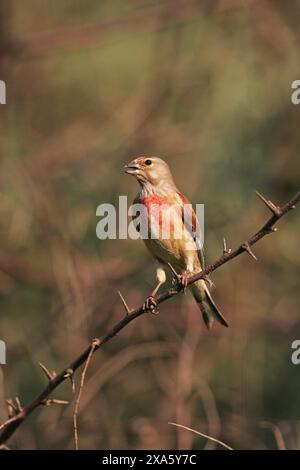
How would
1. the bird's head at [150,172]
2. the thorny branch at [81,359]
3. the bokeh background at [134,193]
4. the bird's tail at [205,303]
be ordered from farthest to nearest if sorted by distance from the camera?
the bokeh background at [134,193], the bird's head at [150,172], the bird's tail at [205,303], the thorny branch at [81,359]

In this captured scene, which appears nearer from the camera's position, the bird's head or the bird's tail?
the bird's tail

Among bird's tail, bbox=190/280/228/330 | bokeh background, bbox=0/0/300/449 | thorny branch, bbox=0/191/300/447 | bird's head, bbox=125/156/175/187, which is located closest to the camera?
thorny branch, bbox=0/191/300/447

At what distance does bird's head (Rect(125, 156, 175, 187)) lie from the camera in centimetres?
534

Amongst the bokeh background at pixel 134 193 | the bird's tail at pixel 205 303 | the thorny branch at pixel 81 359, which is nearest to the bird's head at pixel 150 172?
Result: the bird's tail at pixel 205 303

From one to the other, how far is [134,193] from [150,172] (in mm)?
2005

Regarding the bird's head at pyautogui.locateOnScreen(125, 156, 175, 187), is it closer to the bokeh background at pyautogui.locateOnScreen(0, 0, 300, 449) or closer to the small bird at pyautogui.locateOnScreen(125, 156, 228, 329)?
the small bird at pyautogui.locateOnScreen(125, 156, 228, 329)

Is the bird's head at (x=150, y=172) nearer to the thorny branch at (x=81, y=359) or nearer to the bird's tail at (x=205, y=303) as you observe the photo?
the bird's tail at (x=205, y=303)

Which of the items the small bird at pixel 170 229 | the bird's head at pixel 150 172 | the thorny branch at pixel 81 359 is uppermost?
the bird's head at pixel 150 172

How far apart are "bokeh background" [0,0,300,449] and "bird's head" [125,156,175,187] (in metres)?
1.06

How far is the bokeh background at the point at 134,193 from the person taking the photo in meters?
6.44

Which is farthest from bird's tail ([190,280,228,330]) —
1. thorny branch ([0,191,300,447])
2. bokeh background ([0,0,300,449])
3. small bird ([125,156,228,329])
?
thorny branch ([0,191,300,447])

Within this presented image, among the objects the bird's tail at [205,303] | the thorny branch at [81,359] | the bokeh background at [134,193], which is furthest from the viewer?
the bokeh background at [134,193]

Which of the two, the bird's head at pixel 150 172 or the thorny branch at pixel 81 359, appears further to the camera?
the bird's head at pixel 150 172

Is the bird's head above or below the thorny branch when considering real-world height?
above
